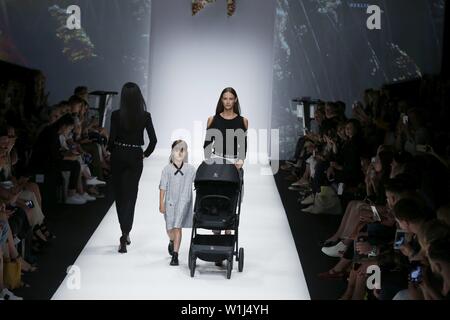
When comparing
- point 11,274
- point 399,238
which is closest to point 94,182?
point 11,274

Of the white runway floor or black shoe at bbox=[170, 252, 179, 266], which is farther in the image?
black shoe at bbox=[170, 252, 179, 266]

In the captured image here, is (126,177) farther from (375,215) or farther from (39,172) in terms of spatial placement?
(375,215)

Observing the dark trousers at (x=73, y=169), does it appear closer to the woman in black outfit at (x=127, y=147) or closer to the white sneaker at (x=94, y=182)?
the white sneaker at (x=94, y=182)

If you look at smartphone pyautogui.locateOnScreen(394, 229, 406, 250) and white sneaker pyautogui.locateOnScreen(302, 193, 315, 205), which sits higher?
smartphone pyautogui.locateOnScreen(394, 229, 406, 250)

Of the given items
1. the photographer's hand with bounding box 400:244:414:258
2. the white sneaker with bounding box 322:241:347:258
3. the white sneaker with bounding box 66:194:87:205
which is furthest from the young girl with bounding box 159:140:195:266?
the white sneaker with bounding box 66:194:87:205

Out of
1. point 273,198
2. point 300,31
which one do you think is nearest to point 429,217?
point 273,198

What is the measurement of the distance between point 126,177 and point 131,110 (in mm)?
478

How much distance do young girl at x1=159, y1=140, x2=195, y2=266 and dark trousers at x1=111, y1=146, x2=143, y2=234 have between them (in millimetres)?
394

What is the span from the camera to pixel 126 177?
617 cm

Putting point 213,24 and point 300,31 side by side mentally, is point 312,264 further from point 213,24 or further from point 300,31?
point 213,24

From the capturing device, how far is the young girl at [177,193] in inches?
228

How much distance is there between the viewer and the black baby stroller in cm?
560

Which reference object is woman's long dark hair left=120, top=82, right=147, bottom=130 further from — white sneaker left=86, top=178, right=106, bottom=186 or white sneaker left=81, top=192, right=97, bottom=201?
white sneaker left=86, top=178, right=106, bottom=186

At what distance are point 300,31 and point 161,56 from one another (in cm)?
213
